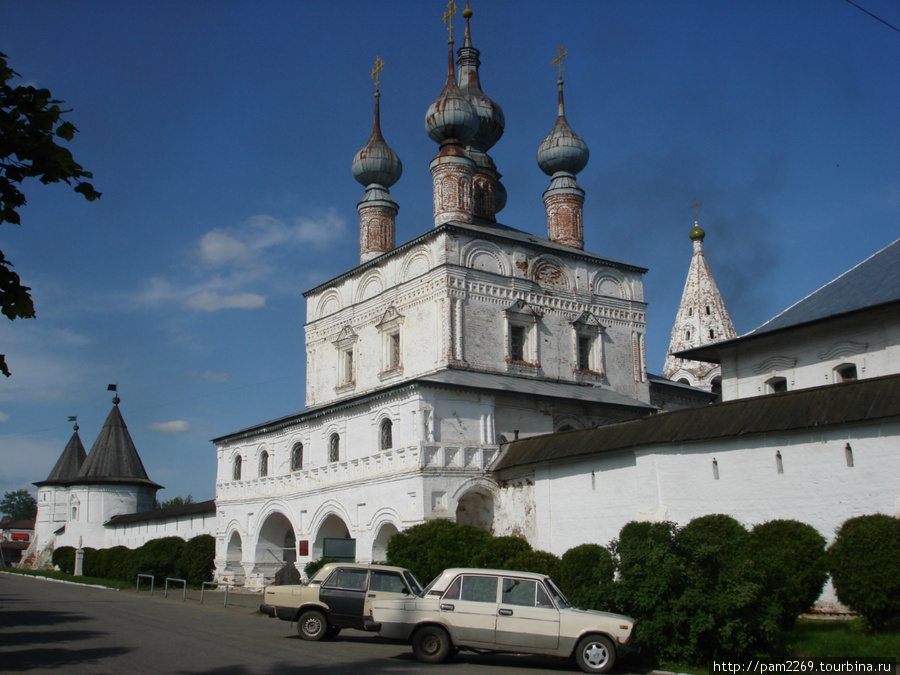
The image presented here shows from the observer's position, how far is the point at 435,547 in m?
15.1

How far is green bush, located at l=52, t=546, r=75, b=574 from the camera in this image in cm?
3497

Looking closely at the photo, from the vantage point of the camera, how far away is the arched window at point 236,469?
24.5 m

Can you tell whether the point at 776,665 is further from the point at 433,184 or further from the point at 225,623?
the point at 433,184

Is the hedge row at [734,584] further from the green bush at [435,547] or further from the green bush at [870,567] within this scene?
the green bush at [435,547]

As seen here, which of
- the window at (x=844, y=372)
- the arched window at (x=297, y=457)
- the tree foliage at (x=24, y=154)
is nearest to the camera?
the tree foliage at (x=24, y=154)

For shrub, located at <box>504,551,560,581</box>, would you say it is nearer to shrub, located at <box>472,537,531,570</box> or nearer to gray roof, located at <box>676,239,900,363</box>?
shrub, located at <box>472,537,531,570</box>

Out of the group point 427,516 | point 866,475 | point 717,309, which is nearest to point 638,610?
point 866,475

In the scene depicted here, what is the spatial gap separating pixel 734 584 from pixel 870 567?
1.64m

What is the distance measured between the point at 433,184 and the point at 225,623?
13.1 m

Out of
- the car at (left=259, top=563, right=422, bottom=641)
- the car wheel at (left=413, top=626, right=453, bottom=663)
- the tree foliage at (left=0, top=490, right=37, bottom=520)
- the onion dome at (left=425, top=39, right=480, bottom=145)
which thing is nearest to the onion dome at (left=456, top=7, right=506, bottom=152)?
the onion dome at (left=425, top=39, right=480, bottom=145)

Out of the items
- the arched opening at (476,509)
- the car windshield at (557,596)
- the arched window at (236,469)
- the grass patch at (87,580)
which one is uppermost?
the arched window at (236,469)

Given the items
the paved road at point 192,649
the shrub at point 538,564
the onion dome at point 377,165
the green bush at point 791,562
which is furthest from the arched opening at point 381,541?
the onion dome at point 377,165

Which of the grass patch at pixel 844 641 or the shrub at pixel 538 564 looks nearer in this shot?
the grass patch at pixel 844 641

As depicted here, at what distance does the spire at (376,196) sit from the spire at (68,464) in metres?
21.3
